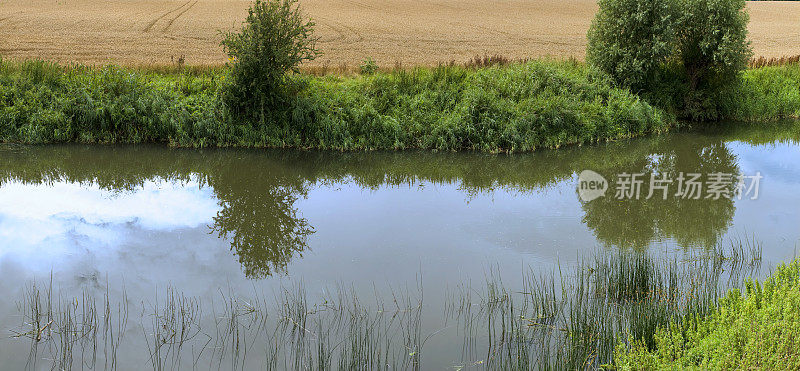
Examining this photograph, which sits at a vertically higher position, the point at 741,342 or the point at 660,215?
the point at 741,342

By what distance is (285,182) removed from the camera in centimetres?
1278

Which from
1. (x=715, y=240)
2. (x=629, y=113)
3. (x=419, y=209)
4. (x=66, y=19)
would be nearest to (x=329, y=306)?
(x=419, y=209)

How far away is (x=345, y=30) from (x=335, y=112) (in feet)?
56.8

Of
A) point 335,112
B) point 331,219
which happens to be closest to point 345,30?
point 335,112

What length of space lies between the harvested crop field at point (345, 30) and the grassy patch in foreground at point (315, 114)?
5368 mm

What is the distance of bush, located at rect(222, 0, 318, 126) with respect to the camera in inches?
621

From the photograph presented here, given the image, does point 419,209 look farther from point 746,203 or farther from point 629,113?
point 629,113

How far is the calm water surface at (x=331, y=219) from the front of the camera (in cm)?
808

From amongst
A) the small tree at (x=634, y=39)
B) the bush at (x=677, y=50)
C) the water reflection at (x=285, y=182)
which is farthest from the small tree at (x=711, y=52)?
the water reflection at (x=285, y=182)

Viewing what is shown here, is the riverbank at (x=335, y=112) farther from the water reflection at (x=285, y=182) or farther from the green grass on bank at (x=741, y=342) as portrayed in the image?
the green grass on bank at (x=741, y=342)

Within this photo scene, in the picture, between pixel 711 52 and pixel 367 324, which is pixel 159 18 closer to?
pixel 711 52

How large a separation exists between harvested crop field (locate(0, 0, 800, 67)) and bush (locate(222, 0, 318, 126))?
6.43m

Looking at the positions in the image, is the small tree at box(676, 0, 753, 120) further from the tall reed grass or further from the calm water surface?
the tall reed grass

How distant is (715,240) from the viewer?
31.0 ft
